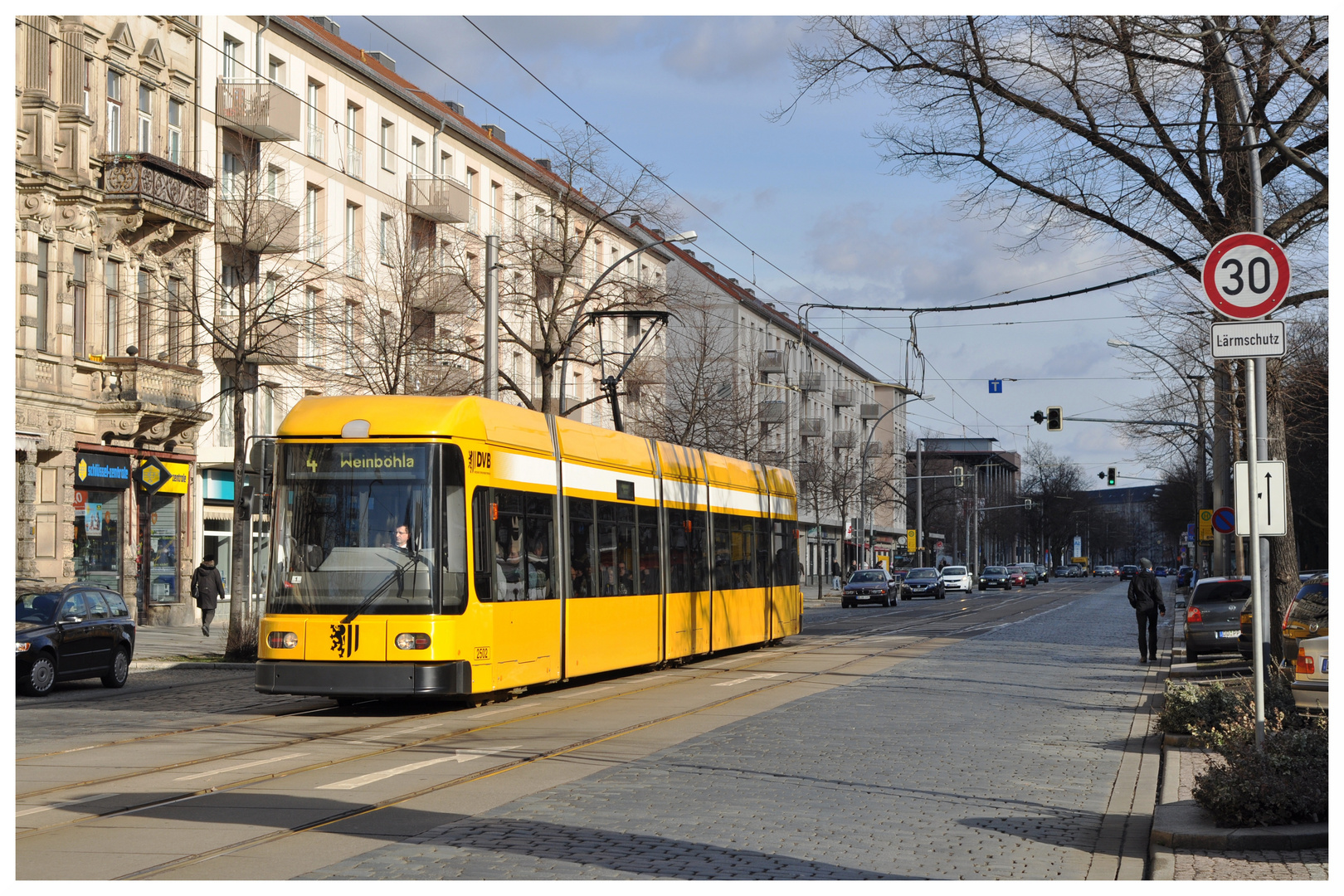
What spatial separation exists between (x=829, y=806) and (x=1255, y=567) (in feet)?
10.0

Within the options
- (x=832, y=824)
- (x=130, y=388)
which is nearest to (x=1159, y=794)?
(x=832, y=824)

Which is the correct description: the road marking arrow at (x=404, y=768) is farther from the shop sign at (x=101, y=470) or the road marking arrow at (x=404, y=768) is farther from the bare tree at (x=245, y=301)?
the shop sign at (x=101, y=470)

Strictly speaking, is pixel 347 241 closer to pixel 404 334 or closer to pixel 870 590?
pixel 404 334

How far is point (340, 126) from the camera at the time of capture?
44219mm

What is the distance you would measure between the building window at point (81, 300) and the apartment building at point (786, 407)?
12.2 meters

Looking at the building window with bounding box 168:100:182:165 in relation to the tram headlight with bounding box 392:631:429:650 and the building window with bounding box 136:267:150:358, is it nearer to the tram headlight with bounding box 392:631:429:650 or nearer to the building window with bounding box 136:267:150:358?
the building window with bounding box 136:267:150:358

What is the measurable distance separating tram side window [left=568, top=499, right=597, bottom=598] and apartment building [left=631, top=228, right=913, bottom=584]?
16.7 m

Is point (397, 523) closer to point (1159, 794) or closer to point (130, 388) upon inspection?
point (1159, 794)

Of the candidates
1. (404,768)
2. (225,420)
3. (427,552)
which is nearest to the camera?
(404,768)

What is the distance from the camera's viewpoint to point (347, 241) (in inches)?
1736

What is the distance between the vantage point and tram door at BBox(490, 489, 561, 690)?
15.9 meters

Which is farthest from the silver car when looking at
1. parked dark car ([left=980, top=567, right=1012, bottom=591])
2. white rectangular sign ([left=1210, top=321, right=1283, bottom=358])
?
white rectangular sign ([left=1210, top=321, right=1283, bottom=358])

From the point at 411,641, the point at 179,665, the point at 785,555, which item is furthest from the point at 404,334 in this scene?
the point at 411,641

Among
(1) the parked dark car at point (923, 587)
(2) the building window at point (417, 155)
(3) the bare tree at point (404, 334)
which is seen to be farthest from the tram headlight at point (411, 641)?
(1) the parked dark car at point (923, 587)
